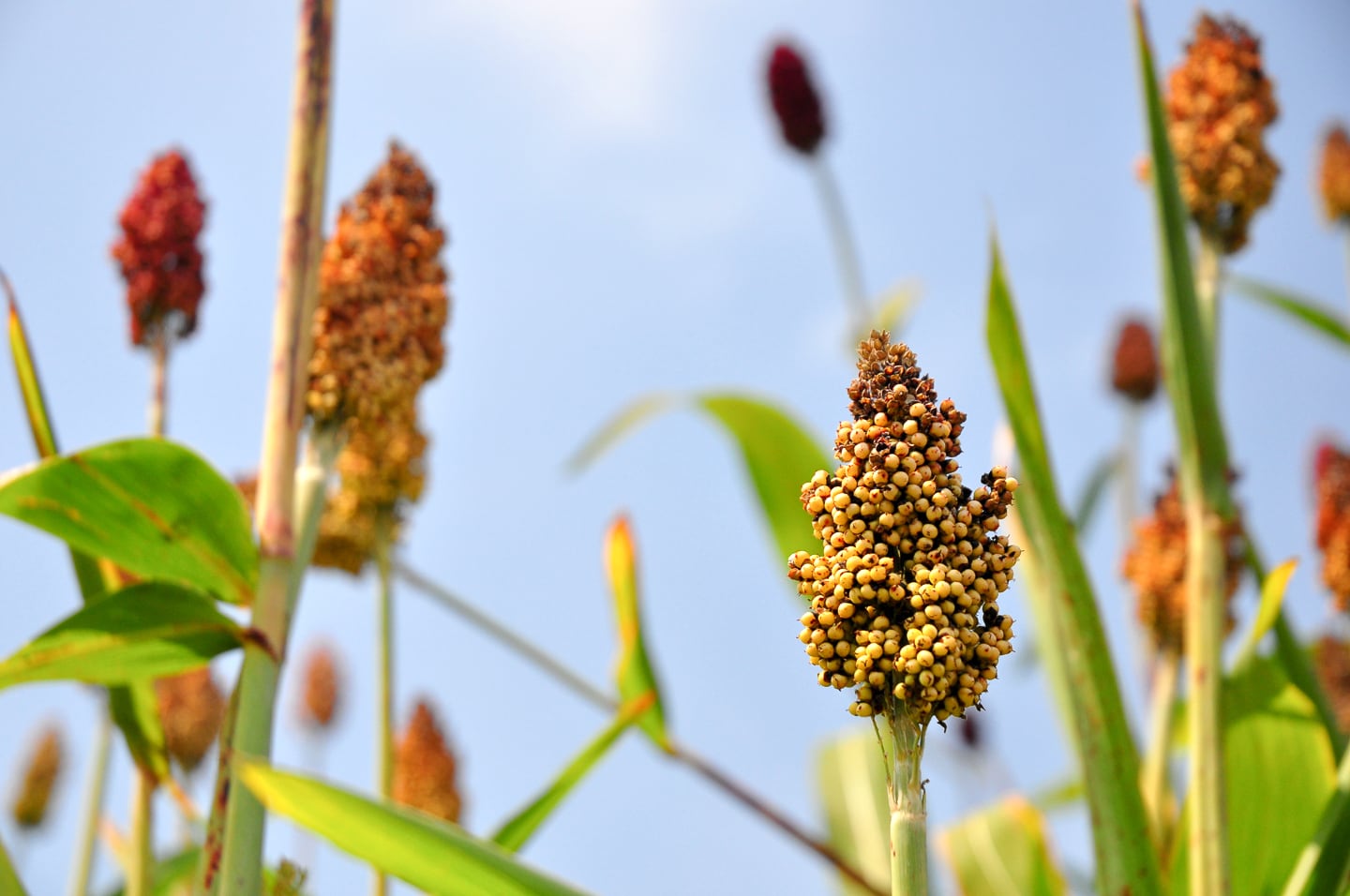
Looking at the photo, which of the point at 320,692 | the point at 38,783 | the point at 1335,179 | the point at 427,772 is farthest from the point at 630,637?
the point at 1335,179

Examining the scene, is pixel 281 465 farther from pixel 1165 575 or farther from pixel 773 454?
pixel 1165 575

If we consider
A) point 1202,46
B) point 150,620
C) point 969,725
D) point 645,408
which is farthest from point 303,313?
point 969,725

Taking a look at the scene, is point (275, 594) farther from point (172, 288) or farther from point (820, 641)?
point (172, 288)

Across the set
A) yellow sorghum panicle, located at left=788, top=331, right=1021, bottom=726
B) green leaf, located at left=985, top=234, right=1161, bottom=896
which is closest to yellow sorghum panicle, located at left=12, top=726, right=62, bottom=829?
green leaf, located at left=985, top=234, right=1161, bottom=896

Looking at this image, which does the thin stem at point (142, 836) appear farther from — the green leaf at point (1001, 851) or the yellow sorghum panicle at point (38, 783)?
the yellow sorghum panicle at point (38, 783)

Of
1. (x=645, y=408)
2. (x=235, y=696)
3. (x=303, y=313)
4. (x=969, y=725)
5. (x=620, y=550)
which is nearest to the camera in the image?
(x=235, y=696)

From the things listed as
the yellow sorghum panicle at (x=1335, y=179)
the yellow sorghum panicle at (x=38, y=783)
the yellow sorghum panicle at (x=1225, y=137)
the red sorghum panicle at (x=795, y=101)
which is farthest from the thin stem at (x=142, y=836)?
the yellow sorghum panicle at (x=1335, y=179)


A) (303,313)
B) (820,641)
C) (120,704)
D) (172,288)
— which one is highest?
(172,288)
